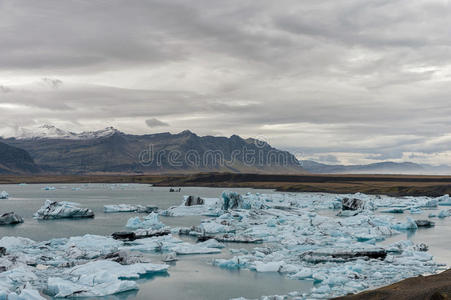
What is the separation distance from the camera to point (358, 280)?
1717 centimetres

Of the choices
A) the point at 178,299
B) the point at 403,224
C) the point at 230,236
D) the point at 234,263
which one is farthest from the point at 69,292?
the point at 403,224

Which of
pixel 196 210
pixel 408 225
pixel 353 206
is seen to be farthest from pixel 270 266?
pixel 353 206

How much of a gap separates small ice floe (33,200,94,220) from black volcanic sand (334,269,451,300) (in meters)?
30.9

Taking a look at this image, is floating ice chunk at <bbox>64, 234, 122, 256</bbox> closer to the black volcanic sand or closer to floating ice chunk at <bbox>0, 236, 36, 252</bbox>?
floating ice chunk at <bbox>0, 236, 36, 252</bbox>

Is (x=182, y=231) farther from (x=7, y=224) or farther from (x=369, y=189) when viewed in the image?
(x=369, y=189)

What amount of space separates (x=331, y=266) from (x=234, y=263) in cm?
446

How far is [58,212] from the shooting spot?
39.2 meters

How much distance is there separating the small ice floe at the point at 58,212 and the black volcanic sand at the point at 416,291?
101 feet

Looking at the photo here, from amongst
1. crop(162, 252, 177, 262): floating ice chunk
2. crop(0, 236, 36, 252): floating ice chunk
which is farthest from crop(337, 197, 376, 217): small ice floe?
crop(0, 236, 36, 252): floating ice chunk

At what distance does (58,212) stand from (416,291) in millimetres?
33458

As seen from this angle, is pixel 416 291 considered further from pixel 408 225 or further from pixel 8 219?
pixel 8 219

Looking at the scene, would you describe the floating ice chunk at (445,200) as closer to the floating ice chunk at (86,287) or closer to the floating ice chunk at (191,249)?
the floating ice chunk at (191,249)

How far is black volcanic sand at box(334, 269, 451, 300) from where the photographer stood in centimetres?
1202

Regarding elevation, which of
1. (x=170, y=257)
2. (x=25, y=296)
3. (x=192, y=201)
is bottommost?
(x=170, y=257)
